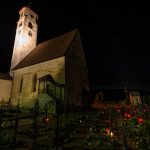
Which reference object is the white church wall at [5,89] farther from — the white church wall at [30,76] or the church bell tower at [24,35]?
the church bell tower at [24,35]

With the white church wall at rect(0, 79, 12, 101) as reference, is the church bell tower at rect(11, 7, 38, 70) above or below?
above

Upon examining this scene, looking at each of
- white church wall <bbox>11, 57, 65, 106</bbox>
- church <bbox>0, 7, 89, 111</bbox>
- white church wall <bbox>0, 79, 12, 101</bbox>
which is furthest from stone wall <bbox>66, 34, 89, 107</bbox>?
white church wall <bbox>0, 79, 12, 101</bbox>

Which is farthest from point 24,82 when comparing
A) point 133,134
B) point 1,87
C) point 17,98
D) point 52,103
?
point 133,134

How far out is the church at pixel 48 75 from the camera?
70.2 ft

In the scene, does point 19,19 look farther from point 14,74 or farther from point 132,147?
point 132,147

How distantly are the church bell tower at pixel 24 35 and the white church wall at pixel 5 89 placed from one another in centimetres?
498

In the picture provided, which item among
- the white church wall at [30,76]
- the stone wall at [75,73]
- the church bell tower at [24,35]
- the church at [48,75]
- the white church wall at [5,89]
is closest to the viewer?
the church at [48,75]

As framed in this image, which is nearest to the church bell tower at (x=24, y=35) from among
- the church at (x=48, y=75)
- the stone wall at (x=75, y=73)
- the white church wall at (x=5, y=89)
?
the church at (x=48, y=75)

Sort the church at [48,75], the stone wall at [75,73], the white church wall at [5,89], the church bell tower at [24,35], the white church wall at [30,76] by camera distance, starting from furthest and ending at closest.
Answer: the church bell tower at [24,35] < the white church wall at [5,89] < the stone wall at [75,73] < the white church wall at [30,76] < the church at [48,75]

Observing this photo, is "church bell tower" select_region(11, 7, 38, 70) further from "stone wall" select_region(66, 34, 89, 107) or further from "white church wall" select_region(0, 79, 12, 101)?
"stone wall" select_region(66, 34, 89, 107)

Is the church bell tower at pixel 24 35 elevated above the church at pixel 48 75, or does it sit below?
above

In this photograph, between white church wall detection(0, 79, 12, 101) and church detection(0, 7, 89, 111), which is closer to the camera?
church detection(0, 7, 89, 111)

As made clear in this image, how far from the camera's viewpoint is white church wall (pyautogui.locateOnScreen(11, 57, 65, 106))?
2217cm

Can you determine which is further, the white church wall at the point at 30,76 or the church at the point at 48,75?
the white church wall at the point at 30,76
